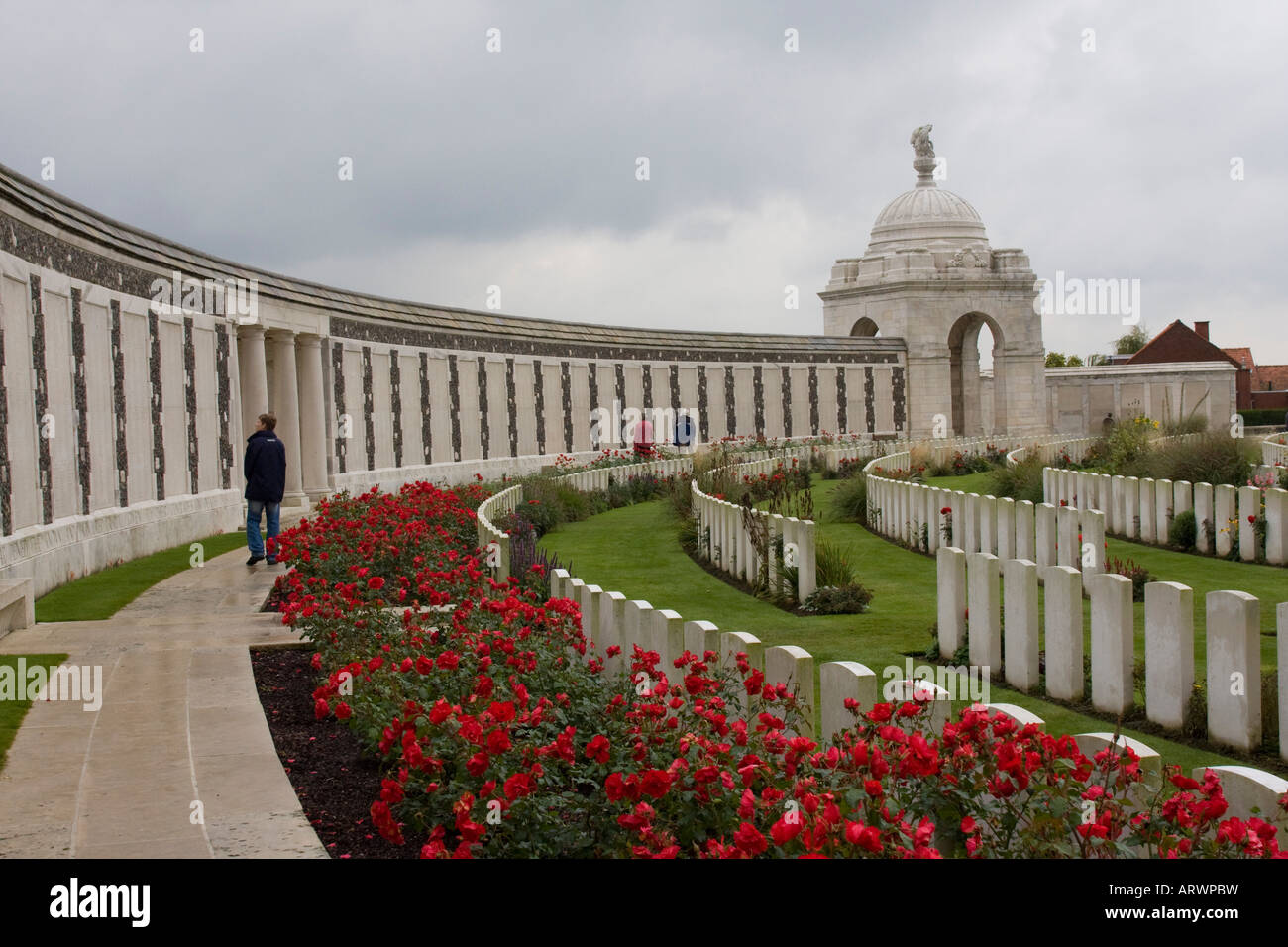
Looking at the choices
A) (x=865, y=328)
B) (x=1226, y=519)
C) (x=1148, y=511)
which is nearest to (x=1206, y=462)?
(x=1148, y=511)

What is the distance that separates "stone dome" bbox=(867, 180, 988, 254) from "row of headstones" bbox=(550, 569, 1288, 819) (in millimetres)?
41715

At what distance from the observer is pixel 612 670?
21.9 ft

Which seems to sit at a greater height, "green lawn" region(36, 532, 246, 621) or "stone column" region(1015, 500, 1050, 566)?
"stone column" region(1015, 500, 1050, 566)

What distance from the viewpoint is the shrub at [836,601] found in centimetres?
1010

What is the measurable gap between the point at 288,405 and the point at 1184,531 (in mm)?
13342

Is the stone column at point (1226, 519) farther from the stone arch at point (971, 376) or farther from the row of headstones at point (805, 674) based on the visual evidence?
the stone arch at point (971, 376)

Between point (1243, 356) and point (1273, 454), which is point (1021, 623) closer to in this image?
point (1273, 454)

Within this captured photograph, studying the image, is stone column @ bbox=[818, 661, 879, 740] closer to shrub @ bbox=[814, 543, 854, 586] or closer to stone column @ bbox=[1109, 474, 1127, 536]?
shrub @ bbox=[814, 543, 854, 586]

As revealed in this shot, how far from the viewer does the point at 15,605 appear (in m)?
8.89

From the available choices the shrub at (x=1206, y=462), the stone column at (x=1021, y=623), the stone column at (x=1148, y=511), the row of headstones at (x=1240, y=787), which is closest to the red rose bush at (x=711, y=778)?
the row of headstones at (x=1240, y=787)

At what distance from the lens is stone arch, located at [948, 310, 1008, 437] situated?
154 feet

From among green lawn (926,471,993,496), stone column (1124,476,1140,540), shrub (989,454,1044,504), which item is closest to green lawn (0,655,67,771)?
stone column (1124,476,1140,540)
